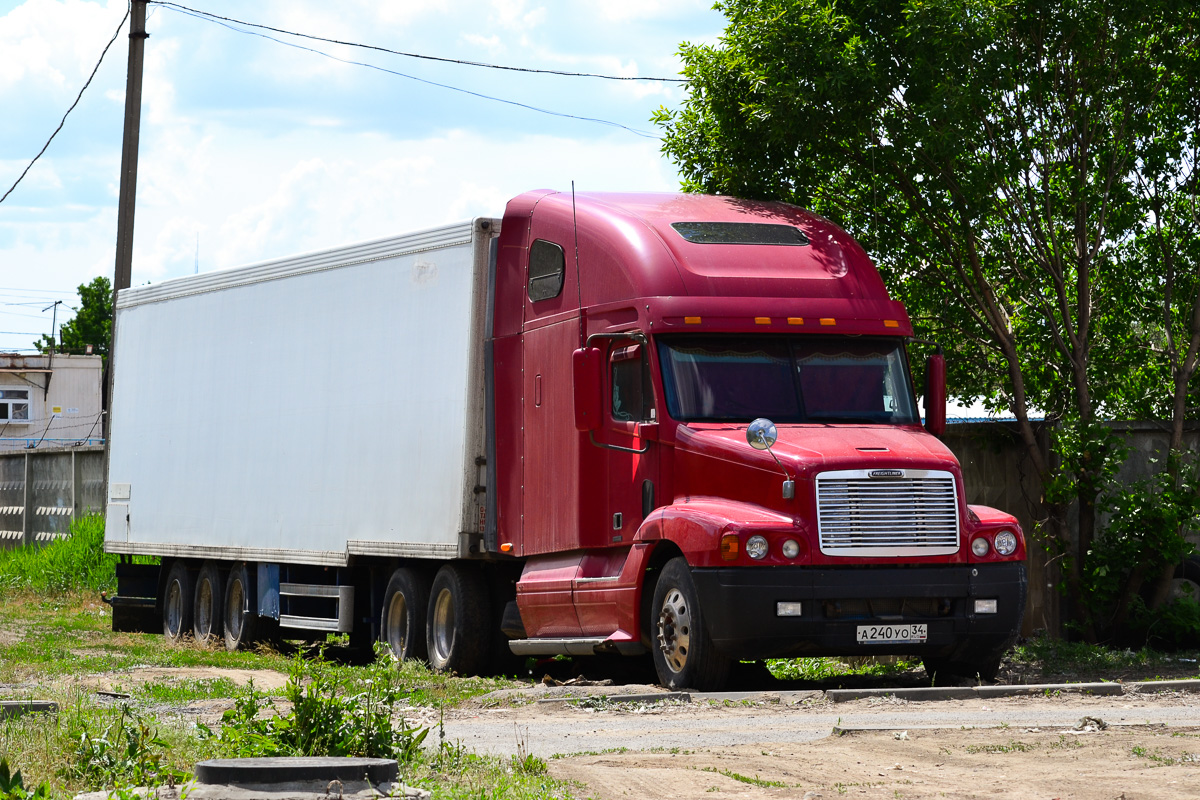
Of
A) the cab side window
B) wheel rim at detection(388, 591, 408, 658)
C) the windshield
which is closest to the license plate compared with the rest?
the windshield

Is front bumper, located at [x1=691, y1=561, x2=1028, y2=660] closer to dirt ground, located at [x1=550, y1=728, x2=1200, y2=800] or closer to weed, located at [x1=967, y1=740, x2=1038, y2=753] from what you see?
dirt ground, located at [x1=550, y1=728, x2=1200, y2=800]

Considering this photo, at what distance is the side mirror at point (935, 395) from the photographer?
1342cm

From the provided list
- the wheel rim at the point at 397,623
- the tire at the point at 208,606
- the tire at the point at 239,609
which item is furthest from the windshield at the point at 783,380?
the tire at the point at 208,606

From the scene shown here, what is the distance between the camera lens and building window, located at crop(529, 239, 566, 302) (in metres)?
14.2

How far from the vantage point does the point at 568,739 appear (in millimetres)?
9273

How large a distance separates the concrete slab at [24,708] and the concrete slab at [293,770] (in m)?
2.82

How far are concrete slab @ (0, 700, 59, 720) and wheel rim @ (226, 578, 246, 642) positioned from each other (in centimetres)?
970

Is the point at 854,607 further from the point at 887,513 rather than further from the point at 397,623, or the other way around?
the point at 397,623

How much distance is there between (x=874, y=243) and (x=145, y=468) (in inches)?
389

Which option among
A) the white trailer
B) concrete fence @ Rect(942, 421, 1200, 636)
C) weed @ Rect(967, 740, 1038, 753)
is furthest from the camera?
concrete fence @ Rect(942, 421, 1200, 636)

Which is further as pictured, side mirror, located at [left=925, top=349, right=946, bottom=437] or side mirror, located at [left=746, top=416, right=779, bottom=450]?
side mirror, located at [left=925, top=349, right=946, bottom=437]

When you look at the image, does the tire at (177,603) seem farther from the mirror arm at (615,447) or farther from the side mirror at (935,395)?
the side mirror at (935,395)

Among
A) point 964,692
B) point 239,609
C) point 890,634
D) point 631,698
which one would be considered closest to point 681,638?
point 631,698

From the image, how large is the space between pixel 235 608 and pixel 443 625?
4.91m
